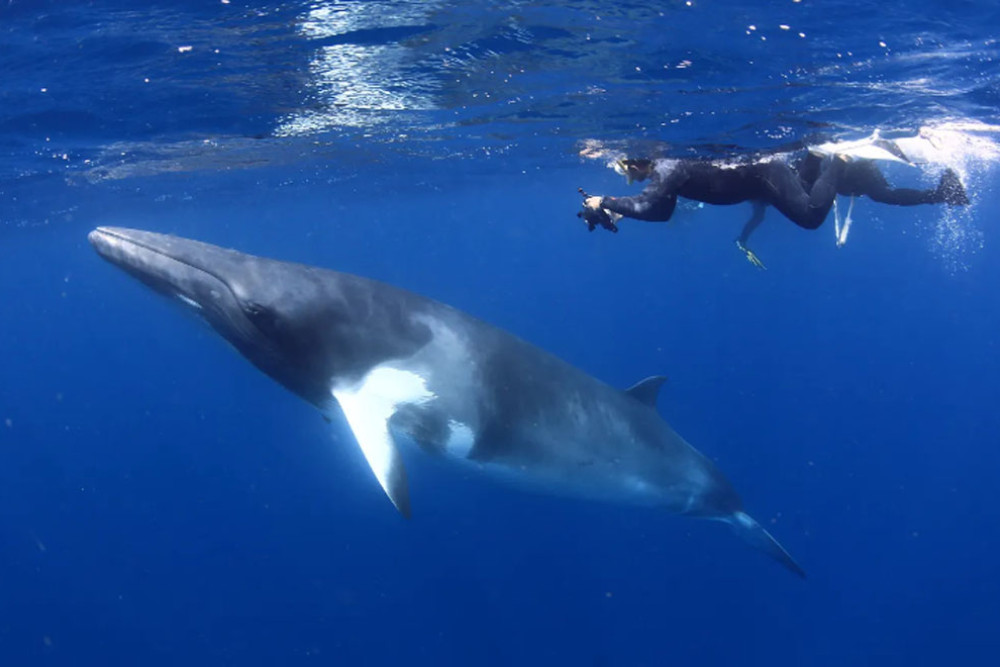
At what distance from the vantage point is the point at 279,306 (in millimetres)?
7453

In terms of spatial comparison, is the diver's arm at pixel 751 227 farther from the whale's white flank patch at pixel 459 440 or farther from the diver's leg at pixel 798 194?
the whale's white flank patch at pixel 459 440

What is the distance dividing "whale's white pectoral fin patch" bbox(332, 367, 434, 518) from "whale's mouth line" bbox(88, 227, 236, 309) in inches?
64.8

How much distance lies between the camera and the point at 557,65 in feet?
45.9

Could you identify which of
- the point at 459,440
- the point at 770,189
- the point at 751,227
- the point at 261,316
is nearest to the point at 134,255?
the point at 261,316

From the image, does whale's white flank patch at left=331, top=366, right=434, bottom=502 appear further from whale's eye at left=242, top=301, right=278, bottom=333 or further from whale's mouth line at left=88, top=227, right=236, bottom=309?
whale's mouth line at left=88, top=227, right=236, bottom=309

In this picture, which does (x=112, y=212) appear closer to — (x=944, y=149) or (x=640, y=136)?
(x=640, y=136)

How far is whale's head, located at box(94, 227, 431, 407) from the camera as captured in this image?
7434 millimetres

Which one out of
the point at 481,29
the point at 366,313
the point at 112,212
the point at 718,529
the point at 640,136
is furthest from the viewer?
the point at 112,212

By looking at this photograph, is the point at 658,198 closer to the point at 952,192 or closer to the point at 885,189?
the point at 885,189

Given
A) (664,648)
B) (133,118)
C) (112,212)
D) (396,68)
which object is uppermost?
(396,68)

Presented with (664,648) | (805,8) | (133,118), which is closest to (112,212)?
(133,118)

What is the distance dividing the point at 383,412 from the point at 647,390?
498cm

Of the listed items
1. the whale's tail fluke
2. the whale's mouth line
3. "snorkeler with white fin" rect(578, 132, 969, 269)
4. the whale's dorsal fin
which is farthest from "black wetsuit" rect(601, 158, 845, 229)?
the whale's tail fluke

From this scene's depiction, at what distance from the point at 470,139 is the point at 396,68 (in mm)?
9098
